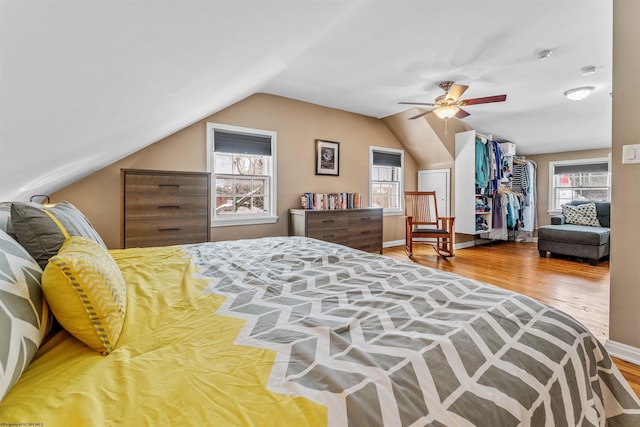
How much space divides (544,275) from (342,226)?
2.64 metres

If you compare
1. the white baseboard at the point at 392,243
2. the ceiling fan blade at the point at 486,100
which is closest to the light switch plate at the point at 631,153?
the ceiling fan blade at the point at 486,100

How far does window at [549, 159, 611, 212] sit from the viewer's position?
589cm

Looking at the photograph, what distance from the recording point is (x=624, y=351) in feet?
5.91

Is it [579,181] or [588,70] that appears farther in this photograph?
[579,181]

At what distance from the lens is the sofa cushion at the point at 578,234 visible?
414 cm

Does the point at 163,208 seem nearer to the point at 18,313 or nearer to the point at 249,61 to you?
the point at 249,61

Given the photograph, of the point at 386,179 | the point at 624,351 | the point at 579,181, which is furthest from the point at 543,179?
the point at 624,351

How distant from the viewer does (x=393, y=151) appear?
5605 mm

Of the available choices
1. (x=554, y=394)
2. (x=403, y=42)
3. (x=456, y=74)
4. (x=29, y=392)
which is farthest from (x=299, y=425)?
(x=456, y=74)

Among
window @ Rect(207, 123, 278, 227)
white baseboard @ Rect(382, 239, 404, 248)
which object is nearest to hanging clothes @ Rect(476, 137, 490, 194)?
white baseboard @ Rect(382, 239, 404, 248)

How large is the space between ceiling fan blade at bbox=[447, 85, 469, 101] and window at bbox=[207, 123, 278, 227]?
232 centimetres

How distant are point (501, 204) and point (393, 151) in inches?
92.1

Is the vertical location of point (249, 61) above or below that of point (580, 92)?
below

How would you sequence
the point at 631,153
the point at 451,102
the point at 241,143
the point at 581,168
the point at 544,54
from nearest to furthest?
the point at 631,153, the point at 544,54, the point at 451,102, the point at 241,143, the point at 581,168
